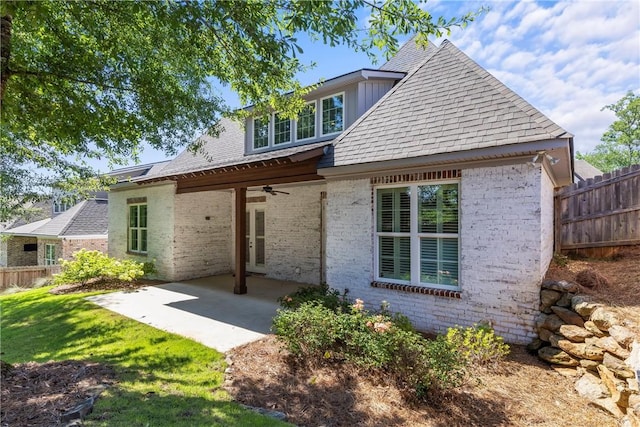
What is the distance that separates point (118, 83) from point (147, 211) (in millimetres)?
7724

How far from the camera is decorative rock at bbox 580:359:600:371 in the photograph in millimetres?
4285

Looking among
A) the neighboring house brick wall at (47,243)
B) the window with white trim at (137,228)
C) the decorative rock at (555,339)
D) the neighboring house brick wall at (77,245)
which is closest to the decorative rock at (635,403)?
the decorative rock at (555,339)

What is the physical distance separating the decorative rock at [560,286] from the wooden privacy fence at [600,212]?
157 inches

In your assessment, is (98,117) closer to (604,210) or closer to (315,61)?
(315,61)

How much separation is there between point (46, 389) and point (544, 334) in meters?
6.60

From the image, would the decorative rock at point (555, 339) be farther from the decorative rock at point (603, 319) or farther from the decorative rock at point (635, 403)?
the decorative rock at point (635, 403)

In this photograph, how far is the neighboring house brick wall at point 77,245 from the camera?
18.5 metres

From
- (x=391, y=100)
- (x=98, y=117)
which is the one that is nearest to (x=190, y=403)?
(x=98, y=117)

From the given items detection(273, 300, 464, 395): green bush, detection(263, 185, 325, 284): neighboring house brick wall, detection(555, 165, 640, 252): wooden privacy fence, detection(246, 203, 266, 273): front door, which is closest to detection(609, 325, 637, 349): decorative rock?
detection(273, 300, 464, 395): green bush

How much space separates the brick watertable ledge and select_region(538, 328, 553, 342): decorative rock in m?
1.20

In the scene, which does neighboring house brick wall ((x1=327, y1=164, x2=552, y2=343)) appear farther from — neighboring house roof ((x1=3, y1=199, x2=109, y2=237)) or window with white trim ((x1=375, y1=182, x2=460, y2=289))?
neighboring house roof ((x1=3, y1=199, x2=109, y2=237))

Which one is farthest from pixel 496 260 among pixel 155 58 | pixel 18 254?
pixel 18 254

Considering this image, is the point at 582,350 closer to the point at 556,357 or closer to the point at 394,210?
the point at 556,357

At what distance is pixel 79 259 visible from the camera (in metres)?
11.0
